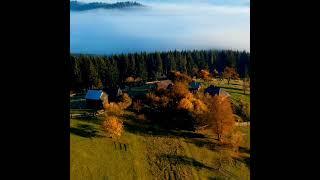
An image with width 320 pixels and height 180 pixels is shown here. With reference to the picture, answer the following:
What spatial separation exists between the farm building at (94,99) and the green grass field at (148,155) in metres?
11.2

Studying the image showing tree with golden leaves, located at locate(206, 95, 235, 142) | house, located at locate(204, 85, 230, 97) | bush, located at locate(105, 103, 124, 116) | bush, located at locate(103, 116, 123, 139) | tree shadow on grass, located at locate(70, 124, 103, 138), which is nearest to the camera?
bush, located at locate(103, 116, 123, 139)

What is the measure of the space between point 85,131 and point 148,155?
13189 mm

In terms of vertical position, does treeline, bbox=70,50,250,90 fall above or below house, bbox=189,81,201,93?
above

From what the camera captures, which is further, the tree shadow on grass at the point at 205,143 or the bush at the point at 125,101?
the bush at the point at 125,101

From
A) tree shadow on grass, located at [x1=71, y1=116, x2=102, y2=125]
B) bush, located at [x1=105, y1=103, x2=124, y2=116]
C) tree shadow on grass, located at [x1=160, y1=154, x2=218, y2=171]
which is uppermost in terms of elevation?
bush, located at [x1=105, y1=103, x2=124, y2=116]

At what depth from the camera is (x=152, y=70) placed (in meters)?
150

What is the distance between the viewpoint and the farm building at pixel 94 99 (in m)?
99.3

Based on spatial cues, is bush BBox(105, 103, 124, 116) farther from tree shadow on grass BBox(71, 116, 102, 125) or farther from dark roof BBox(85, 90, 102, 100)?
tree shadow on grass BBox(71, 116, 102, 125)

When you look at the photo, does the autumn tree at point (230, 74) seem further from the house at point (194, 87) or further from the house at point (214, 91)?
the house at point (214, 91)

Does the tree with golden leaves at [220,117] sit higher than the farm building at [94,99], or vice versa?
the farm building at [94,99]

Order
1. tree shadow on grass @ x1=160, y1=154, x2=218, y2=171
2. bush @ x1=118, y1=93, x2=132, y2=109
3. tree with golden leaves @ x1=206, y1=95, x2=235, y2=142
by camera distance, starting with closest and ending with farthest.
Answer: tree shadow on grass @ x1=160, y1=154, x2=218, y2=171 → tree with golden leaves @ x1=206, y1=95, x2=235, y2=142 → bush @ x1=118, y1=93, x2=132, y2=109

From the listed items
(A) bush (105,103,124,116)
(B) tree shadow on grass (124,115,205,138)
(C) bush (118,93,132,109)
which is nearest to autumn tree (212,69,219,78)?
(C) bush (118,93,132,109)

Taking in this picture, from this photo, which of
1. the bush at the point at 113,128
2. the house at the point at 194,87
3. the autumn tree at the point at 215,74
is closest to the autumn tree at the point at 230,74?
the autumn tree at the point at 215,74

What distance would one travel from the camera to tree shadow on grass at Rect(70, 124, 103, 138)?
78550mm
